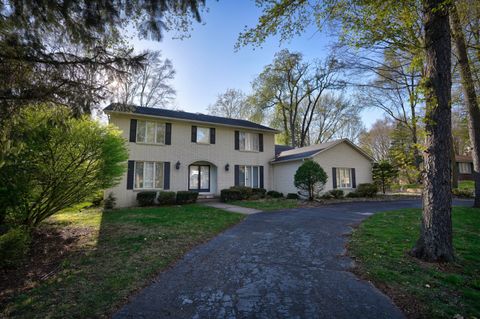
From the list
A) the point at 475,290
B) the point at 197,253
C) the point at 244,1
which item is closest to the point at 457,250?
the point at 475,290

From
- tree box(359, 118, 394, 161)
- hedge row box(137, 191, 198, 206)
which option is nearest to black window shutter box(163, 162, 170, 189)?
hedge row box(137, 191, 198, 206)

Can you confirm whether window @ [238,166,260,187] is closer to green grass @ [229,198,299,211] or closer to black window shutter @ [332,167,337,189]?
green grass @ [229,198,299,211]

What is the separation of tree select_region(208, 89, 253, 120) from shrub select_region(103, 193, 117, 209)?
17.6 metres

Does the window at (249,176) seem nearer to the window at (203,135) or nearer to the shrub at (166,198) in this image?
the window at (203,135)

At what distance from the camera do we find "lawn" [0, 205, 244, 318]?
277cm

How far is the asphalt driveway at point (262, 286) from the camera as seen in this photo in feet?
8.86

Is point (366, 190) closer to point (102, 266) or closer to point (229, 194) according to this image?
point (229, 194)

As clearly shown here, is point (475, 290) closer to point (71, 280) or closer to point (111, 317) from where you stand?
point (111, 317)

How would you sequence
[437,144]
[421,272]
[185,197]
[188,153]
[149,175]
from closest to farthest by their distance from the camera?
[421,272]
[437,144]
[185,197]
[149,175]
[188,153]

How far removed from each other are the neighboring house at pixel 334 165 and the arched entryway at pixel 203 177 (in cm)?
472

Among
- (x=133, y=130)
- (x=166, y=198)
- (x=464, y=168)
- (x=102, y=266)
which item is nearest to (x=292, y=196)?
(x=166, y=198)

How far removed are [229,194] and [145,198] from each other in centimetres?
486

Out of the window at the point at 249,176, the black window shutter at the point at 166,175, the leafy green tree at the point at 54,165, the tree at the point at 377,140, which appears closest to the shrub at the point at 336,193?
the window at the point at 249,176

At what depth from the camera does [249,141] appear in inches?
667
